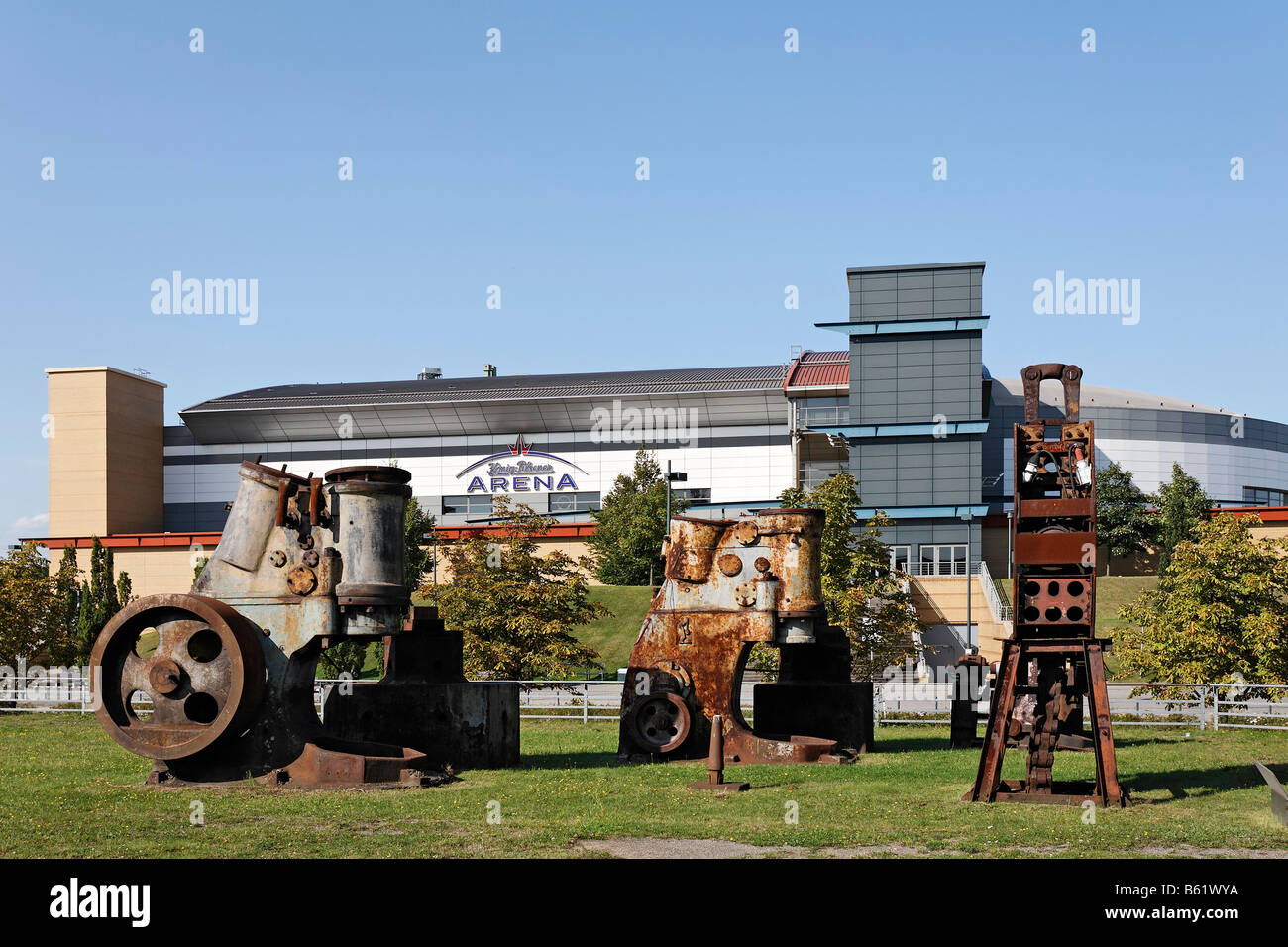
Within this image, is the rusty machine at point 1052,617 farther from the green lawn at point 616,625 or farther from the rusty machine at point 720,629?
the green lawn at point 616,625

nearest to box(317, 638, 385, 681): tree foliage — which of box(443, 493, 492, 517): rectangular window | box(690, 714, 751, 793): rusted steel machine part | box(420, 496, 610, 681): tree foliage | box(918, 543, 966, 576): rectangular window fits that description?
box(420, 496, 610, 681): tree foliage

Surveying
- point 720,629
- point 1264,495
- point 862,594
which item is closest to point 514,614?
point 862,594

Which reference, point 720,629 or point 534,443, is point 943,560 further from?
point 720,629

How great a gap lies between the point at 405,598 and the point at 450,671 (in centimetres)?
331

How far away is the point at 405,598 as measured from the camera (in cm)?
1786

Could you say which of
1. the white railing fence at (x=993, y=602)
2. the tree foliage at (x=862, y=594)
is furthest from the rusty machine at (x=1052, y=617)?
the white railing fence at (x=993, y=602)

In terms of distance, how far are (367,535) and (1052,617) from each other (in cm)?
897

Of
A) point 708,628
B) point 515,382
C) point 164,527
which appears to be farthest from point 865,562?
point 164,527

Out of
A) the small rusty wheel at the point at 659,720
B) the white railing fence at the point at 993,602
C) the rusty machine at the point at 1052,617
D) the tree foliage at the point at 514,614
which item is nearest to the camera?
the rusty machine at the point at 1052,617

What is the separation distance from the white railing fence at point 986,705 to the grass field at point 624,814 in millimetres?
9517

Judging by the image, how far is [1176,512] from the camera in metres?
78.8

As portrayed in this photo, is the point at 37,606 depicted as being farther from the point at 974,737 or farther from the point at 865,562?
the point at 974,737

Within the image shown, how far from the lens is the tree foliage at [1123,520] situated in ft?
266

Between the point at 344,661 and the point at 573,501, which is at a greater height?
the point at 573,501
